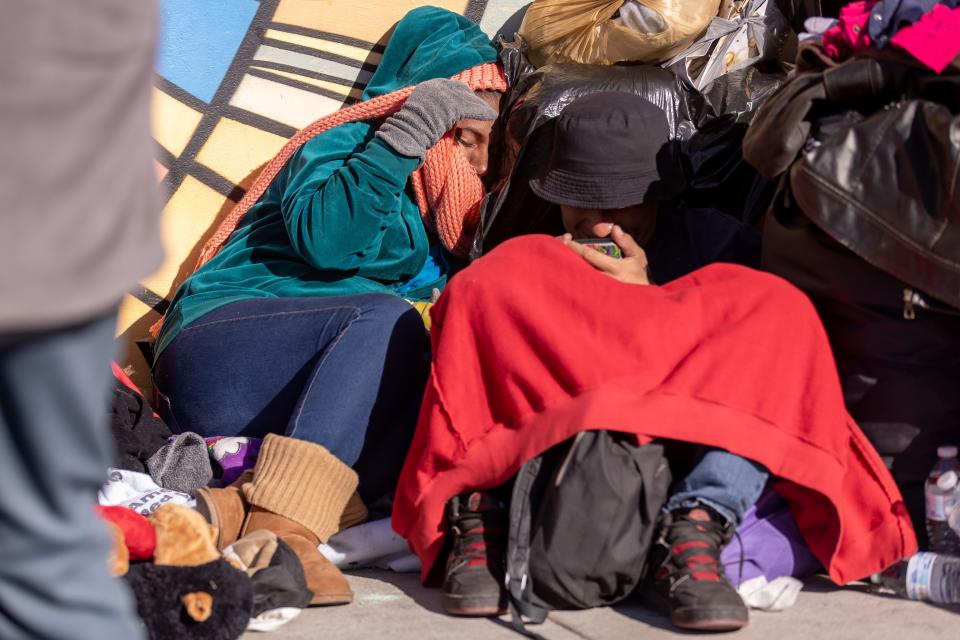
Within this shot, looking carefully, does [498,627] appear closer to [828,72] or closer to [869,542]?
[869,542]

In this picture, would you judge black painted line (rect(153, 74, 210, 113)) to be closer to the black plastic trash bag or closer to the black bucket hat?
the black plastic trash bag

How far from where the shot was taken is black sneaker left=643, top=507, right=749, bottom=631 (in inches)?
87.1

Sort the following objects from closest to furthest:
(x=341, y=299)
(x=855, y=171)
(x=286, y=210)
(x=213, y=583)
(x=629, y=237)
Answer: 1. (x=213, y=583)
2. (x=855, y=171)
3. (x=629, y=237)
4. (x=341, y=299)
5. (x=286, y=210)

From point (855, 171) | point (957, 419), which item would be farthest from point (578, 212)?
point (957, 419)

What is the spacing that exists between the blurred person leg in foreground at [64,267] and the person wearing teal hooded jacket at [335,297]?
1476mm

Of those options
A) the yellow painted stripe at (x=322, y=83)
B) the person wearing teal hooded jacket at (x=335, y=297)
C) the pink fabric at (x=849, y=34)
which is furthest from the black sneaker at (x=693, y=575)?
the yellow painted stripe at (x=322, y=83)

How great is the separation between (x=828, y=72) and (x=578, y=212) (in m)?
0.70

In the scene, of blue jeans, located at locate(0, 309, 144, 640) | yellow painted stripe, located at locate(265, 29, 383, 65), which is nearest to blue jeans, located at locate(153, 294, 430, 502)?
yellow painted stripe, located at locate(265, 29, 383, 65)

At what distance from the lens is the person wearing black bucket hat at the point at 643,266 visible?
7.50ft

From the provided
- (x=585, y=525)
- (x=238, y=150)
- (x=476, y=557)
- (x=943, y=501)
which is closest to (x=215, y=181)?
(x=238, y=150)

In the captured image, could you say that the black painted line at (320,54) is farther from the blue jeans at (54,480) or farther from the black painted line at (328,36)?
the blue jeans at (54,480)

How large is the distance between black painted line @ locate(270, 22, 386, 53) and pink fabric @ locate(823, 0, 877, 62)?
188cm

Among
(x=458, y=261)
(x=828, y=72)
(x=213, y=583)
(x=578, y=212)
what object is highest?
(x=828, y=72)

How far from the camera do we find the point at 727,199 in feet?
10.7
